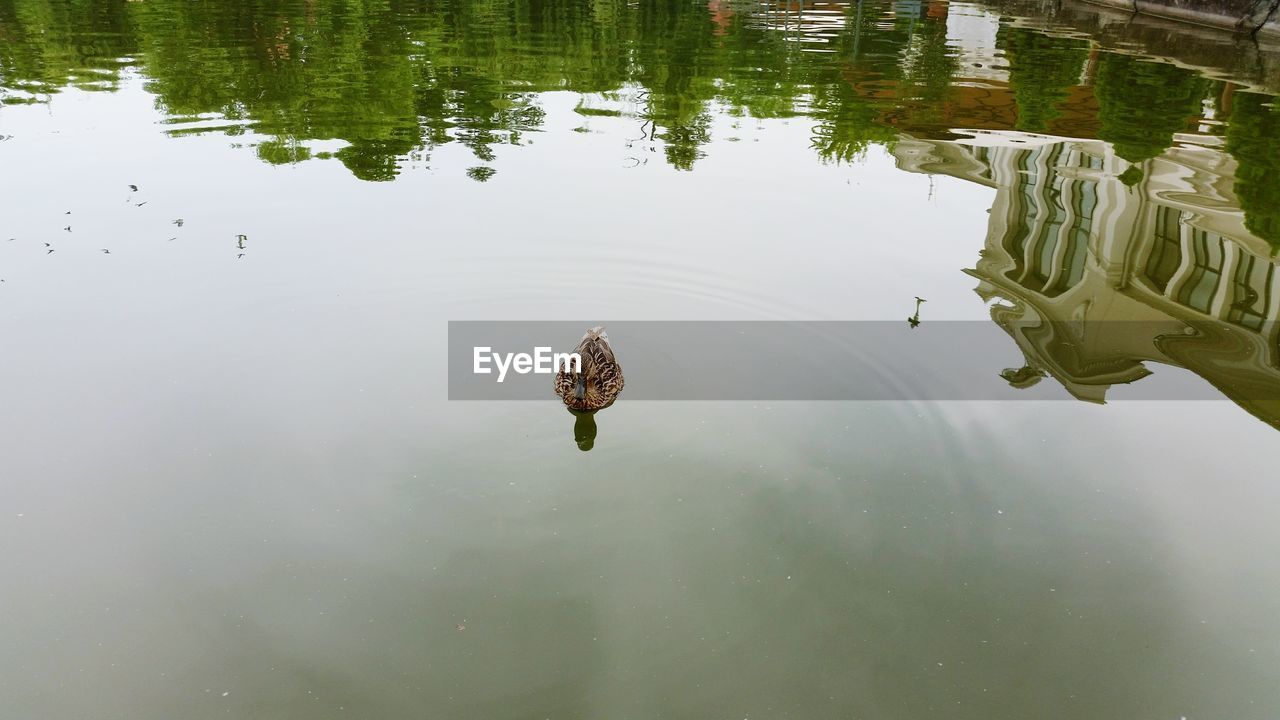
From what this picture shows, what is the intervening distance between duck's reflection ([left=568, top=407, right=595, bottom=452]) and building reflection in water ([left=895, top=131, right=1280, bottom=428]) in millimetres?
4305

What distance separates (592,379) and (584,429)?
0.45 metres

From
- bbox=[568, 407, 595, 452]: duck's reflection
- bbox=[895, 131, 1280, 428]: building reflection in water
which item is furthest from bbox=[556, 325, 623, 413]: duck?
bbox=[895, 131, 1280, 428]: building reflection in water

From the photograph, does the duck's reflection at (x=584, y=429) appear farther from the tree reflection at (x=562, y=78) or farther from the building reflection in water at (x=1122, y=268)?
the tree reflection at (x=562, y=78)

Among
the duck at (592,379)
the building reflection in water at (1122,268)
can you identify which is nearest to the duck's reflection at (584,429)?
the duck at (592,379)

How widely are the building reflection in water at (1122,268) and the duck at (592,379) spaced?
410 centimetres

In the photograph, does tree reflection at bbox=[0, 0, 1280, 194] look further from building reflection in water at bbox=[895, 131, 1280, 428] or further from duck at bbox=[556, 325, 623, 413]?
duck at bbox=[556, 325, 623, 413]

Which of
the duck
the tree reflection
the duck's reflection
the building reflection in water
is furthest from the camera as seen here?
the tree reflection

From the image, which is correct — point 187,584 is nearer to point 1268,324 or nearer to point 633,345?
point 633,345

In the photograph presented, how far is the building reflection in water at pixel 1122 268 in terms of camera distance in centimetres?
959

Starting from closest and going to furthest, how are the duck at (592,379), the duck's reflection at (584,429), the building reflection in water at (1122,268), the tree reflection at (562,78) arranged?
the duck's reflection at (584,429) < the duck at (592,379) < the building reflection in water at (1122,268) < the tree reflection at (562,78)

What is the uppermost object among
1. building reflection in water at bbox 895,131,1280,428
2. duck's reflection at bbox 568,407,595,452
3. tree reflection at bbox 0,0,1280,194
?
tree reflection at bbox 0,0,1280,194

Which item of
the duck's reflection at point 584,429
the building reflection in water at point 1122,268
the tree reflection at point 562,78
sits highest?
the tree reflection at point 562,78

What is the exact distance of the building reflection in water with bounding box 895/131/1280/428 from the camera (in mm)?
9586

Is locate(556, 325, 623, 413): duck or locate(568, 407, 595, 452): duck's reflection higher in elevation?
locate(556, 325, 623, 413): duck
